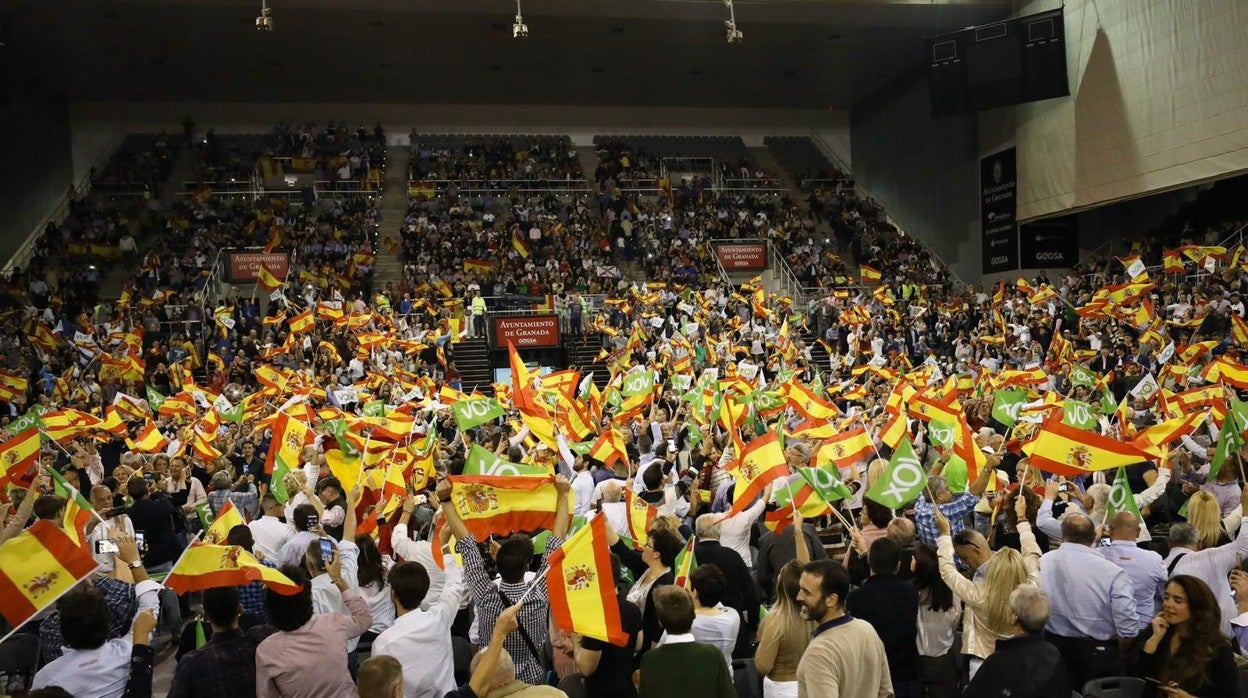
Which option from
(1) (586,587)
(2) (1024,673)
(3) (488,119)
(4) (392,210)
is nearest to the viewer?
(2) (1024,673)

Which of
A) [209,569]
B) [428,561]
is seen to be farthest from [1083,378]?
[209,569]

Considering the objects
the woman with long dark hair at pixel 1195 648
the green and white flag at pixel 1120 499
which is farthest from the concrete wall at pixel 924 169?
the woman with long dark hair at pixel 1195 648

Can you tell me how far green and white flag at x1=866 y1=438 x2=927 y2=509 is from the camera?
6.64 meters

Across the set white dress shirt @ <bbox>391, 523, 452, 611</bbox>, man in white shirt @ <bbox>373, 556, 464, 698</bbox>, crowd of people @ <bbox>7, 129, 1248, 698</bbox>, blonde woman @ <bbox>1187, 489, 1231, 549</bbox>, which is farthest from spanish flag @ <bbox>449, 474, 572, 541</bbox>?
blonde woman @ <bbox>1187, 489, 1231, 549</bbox>

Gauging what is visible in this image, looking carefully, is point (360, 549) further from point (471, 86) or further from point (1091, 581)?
point (471, 86)

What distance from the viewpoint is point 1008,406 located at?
37.9 feet

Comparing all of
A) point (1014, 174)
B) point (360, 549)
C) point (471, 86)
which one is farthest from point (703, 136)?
point (360, 549)

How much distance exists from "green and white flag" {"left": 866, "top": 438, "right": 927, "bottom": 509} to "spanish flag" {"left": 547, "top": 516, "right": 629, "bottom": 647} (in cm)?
267

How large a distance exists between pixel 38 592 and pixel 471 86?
31739 mm

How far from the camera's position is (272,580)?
4312 millimetres

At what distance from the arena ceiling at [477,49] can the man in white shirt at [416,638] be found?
77.3 feet

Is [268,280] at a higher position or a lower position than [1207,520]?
higher

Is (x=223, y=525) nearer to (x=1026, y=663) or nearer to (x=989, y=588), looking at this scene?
(x=989, y=588)

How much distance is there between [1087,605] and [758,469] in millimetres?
2357
